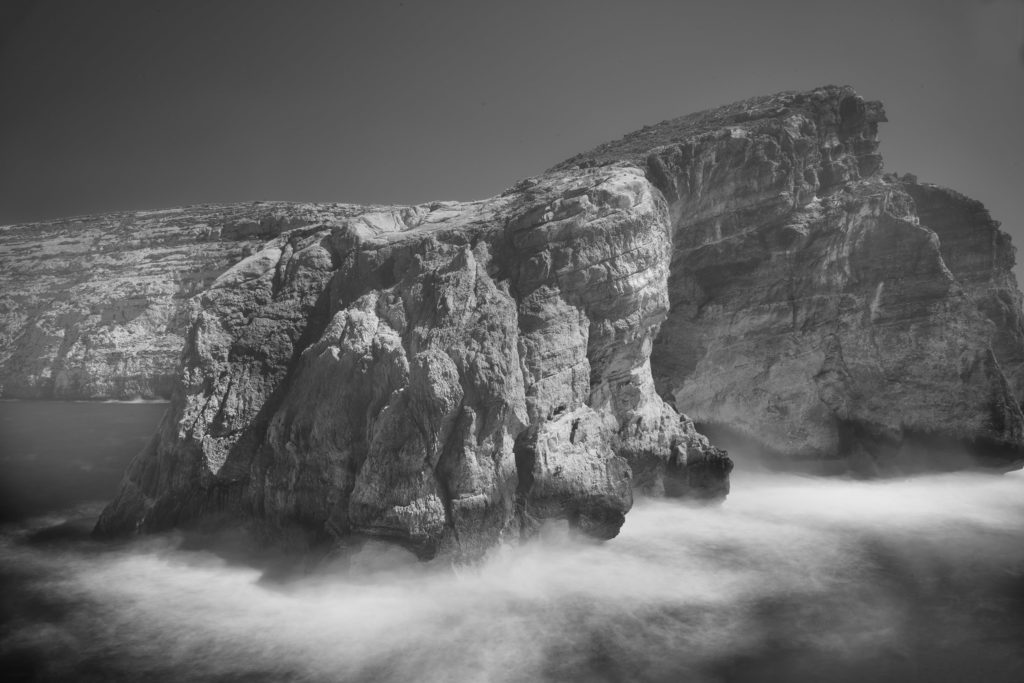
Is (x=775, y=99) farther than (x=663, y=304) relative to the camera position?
Yes

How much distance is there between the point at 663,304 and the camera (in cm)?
1803

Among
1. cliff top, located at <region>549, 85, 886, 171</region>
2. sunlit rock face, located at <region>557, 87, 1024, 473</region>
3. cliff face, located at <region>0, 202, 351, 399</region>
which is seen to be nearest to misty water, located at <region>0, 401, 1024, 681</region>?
sunlit rock face, located at <region>557, 87, 1024, 473</region>

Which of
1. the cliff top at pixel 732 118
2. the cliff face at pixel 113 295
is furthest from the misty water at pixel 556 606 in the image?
the cliff face at pixel 113 295

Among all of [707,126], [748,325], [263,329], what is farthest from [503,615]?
[707,126]

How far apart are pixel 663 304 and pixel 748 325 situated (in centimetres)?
653

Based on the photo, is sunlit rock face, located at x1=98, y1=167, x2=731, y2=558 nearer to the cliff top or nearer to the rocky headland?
the rocky headland

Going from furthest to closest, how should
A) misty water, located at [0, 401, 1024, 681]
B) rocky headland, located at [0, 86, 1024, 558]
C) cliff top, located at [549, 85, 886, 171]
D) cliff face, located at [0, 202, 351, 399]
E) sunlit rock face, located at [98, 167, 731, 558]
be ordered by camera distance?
cliff face, located at [0, 202, 351, 399], cliff top, located at [549, 85, 886, 171], rocky headland, located at [0, 86, 1024, 558], sunlit rock face, located at [98, 167, 731, 558], misty water, located at [0, 401, 1024, 681]

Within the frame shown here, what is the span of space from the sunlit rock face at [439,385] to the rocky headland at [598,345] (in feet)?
0.21

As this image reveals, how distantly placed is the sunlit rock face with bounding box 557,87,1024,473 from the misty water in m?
5.96

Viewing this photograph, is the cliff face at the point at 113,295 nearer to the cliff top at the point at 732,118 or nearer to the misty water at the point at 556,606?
the cliff top at the point at 732,118

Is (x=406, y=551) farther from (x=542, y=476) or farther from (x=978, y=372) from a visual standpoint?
(x=978, y=372)

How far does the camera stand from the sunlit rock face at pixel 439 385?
12766 millimetres

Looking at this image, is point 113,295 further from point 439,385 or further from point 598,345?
point 598,345

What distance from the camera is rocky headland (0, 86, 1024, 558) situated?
13250mm
